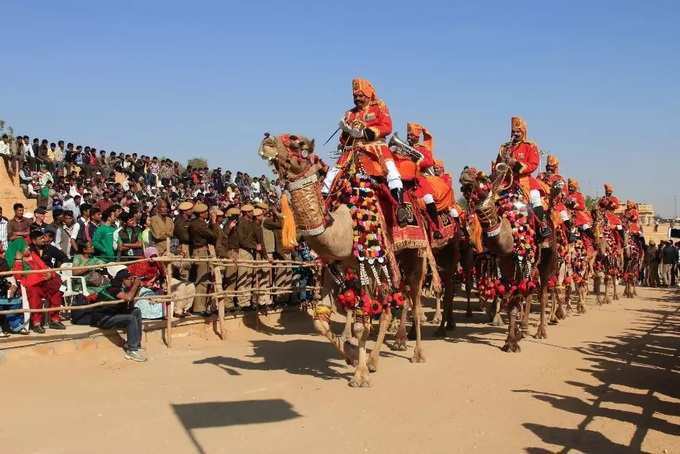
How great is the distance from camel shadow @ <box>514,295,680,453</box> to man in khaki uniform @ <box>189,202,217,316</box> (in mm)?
6313

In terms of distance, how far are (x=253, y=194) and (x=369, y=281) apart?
24.3 m

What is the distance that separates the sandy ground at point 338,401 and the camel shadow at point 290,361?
27 mm

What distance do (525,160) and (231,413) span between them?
6.88 metres

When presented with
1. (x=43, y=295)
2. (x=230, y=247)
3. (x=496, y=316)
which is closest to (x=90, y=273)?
(x=43, y=295)

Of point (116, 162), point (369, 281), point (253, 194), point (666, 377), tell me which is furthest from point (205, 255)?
point (253, 194)

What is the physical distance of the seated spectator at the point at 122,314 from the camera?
9797 millimetres

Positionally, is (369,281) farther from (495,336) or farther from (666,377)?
(495,336)

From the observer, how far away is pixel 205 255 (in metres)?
13.1

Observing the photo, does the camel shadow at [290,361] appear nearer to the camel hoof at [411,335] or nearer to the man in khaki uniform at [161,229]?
the camel hoof at [411,335]

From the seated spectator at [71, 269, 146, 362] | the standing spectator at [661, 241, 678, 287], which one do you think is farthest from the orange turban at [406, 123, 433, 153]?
the standing spectator at [661, 241, 678, 287]

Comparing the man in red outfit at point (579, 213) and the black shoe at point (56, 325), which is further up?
the man in red outfit at point (579, 213)

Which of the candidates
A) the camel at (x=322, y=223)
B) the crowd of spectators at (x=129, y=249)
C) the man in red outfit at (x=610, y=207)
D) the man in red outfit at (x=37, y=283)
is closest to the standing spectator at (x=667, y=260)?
the man in red outfit at (x=610, y=207)

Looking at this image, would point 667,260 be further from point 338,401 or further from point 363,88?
point 338,401

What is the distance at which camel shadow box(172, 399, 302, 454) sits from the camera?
6.78m
